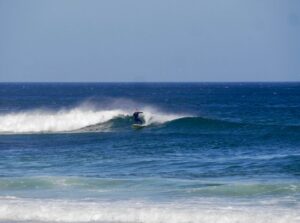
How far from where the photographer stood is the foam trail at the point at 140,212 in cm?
1736

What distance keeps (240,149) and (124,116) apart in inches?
658

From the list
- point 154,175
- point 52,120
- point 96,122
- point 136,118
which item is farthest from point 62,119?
point 154,175

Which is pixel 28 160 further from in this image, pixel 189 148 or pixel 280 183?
pixel 280 183

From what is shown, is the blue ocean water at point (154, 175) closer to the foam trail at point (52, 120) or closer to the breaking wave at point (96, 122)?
the breaking wave at point (96, 122)

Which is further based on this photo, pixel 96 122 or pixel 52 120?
pixel 96 122

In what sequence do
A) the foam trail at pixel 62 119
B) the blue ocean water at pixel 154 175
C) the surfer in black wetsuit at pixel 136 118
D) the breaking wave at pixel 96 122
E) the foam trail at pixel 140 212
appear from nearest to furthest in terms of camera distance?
the foam trail at pixel 140 212 → the blue ocean water at pixel 154 175 → the breaking wave at pixel 96 122 → the surfer in black wetsuit at pixel 136 118 → the foam trail at pixel 62 119

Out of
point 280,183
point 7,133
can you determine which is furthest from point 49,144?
point 280,183

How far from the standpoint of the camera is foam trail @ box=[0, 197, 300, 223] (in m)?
17.4

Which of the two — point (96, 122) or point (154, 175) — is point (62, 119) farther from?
point (154, 175)

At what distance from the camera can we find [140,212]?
59.4 feet

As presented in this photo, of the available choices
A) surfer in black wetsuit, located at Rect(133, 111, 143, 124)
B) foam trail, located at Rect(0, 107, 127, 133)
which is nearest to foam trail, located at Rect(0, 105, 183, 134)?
foam trail, located at Rect(0, 107, 127, 133)

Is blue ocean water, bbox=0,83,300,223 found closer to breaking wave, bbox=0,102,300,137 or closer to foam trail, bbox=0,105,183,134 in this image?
breaking wave, bbox=0,102,300,137

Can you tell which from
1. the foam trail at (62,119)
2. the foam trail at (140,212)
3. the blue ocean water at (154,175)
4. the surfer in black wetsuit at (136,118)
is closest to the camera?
the foam trail at (140,212)

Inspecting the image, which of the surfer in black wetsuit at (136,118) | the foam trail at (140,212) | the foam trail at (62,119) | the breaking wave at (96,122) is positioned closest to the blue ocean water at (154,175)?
the foam trail at (140,212)
